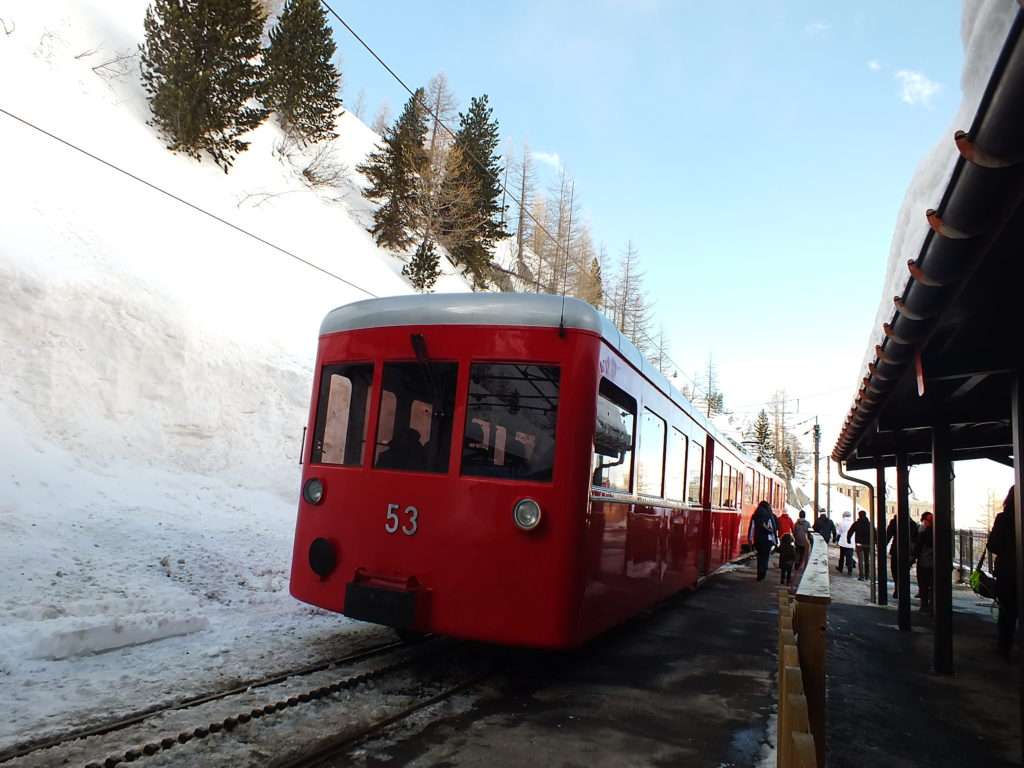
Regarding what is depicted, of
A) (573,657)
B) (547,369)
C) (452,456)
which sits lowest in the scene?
(573,657)

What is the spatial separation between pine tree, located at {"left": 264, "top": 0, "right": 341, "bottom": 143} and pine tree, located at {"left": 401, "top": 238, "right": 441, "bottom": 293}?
7.75 m

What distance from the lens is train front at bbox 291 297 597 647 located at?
17.8 feet

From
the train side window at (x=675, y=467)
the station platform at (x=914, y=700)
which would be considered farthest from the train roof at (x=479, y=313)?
the station platform at (x=914, y=700)

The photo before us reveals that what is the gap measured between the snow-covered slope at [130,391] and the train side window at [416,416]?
199 cm

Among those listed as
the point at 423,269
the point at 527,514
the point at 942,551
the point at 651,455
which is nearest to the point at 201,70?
the point at 423,269

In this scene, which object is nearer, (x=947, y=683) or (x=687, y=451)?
(x=947, y=683)

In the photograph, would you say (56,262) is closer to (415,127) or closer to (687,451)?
(687,451)

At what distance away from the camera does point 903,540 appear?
12000 mm

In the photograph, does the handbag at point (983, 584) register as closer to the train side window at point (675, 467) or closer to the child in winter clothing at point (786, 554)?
the child in winter clothing at point (786, 554)

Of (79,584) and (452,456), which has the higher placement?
(452,456)

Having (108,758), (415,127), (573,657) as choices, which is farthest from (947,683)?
(415,127)

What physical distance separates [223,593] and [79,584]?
1.48m

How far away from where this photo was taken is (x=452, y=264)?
41125 mm

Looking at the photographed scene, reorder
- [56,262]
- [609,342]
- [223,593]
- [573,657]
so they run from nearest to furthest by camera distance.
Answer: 1. [609,342]
2. [573,657]
3. [223,593]
4. [56,262]
